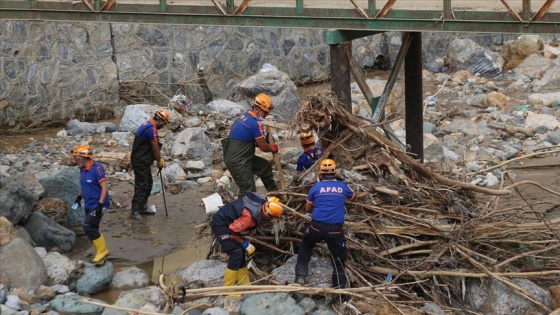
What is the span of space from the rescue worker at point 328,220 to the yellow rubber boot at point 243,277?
608 millimetres

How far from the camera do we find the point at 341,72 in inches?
451

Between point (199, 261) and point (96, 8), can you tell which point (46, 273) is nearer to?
point (199, 261)

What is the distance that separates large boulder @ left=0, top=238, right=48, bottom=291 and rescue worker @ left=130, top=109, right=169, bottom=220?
269 cm

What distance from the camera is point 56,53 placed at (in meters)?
17.4

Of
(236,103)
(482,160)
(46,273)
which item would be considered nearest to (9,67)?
(236,103)

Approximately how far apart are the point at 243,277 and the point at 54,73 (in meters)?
8.72

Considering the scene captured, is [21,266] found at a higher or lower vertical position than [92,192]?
lower

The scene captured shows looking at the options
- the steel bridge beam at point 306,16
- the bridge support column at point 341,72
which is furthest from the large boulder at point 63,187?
the bridge support column at point 341,72

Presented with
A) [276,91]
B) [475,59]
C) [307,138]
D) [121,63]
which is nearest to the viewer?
[307,138]

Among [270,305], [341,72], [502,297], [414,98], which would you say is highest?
[341,72]

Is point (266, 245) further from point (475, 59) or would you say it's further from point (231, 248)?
point (475, 59)

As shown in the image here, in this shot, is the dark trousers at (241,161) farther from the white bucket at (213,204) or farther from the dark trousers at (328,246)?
the dark trousers at (328,246)

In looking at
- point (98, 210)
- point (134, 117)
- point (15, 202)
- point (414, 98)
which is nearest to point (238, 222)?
point (98, 210)

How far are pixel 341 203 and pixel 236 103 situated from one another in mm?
9670
